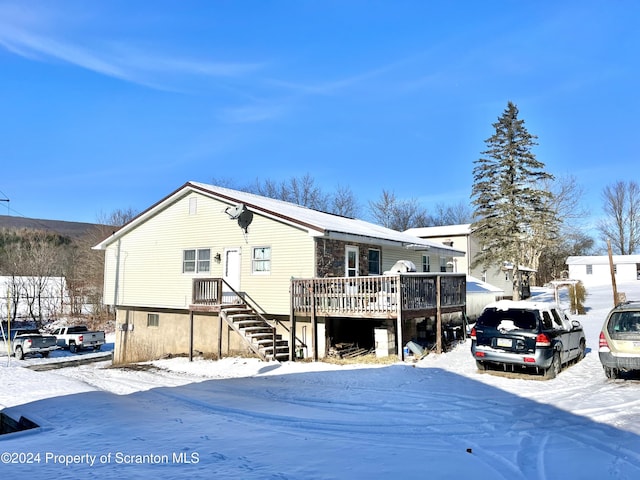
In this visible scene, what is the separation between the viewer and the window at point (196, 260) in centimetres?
1966

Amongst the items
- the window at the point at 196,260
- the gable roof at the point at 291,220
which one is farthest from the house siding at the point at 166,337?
the gable roof at the point at 291,220

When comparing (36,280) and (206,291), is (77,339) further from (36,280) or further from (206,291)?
(36,280)

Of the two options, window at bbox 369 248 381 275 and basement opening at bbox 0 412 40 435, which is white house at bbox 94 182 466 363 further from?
basement opening at bbox 0 412 40 435

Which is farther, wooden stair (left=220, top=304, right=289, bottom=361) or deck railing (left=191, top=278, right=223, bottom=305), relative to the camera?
deck railing (left=191, top=278, right=223, bottom=305)

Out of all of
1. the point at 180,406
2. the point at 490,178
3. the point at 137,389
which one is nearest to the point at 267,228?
the point at 137,389

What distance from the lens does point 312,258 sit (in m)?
16.3

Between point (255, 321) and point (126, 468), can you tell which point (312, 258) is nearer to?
point (255, 321)

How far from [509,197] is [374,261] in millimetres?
16690

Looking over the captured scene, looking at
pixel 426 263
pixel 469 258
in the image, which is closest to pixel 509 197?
pixel 469 258

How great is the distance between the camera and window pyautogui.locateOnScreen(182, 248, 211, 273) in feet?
64.5

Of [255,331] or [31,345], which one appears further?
[31,345]

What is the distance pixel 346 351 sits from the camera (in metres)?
15.8

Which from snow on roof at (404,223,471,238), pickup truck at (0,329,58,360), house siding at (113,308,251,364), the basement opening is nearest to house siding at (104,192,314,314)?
house siding at (113,308,251,364)

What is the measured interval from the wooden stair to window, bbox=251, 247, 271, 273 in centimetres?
149
